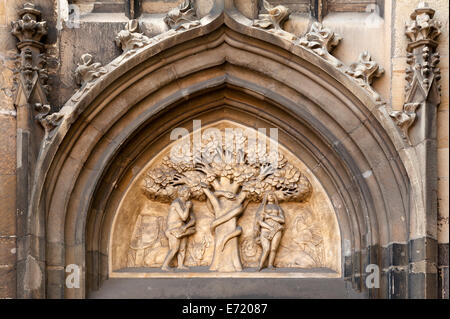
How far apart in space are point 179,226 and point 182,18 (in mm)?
2199

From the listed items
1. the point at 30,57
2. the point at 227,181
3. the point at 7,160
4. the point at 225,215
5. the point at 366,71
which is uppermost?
the point at 30,57

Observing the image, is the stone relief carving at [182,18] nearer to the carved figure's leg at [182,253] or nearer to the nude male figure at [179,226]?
the nude male figure at [179,226]

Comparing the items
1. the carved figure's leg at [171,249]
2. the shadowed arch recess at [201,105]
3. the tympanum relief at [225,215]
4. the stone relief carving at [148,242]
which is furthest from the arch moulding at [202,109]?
the carved figure's leg at [171,249]

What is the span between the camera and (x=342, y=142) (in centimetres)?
1158

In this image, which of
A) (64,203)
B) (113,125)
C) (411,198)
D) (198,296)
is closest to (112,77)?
(113,125)

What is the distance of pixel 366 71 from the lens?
1148 centimetres

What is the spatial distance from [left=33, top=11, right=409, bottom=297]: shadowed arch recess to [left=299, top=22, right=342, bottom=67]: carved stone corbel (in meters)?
0.08

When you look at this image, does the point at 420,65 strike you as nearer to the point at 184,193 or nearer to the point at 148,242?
the point at 184,193

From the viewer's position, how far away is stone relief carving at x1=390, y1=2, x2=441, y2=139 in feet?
36.9

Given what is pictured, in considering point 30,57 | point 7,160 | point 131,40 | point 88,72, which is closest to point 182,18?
point 131,40

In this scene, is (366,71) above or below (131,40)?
below

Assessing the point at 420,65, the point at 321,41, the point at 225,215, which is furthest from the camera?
the point at 225,215

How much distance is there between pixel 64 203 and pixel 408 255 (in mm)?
3523
